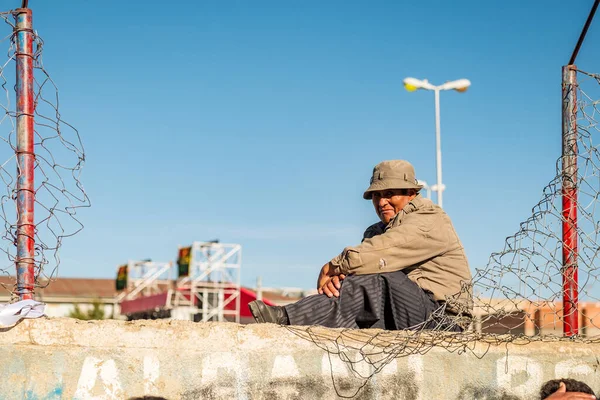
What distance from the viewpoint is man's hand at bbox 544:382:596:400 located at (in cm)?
391

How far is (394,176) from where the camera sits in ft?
16.7

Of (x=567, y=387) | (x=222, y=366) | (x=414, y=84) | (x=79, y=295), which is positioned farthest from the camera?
(x=79, y=295)

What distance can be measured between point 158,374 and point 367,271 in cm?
131

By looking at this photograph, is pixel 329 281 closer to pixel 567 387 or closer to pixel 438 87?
pixel 567 387

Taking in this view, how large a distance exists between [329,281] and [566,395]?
4.38 feet

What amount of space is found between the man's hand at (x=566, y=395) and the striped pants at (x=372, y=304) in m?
0.69

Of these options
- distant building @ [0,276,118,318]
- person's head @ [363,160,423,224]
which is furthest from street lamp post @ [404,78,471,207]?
distant building @ [0,276,118,318]

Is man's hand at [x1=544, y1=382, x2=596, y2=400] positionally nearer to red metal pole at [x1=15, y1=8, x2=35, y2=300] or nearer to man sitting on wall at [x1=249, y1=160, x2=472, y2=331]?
man sitting on wall at [x1=249, y1=160, x2=472, y2=331]

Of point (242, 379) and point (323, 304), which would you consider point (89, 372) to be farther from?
point (323, 304)

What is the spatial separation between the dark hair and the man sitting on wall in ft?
1.80

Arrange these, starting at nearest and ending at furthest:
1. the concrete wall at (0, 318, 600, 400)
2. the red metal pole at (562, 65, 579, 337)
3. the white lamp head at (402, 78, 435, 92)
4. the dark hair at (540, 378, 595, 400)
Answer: the concrete wall at (0, 318, 600, 400), the dark hair at (540, 378, 595, 400), the red metal pole at (562, 65, 579, 337), the white lamp head at (402, 78, 435, 92)

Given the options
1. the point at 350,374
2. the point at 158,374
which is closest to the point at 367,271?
the point at 350,374

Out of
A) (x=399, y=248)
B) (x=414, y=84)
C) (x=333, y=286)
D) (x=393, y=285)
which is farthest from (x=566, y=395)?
(x=414, y=84)

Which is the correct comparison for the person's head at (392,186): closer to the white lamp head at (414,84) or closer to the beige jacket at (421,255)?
the beige jacket at (421,255)
